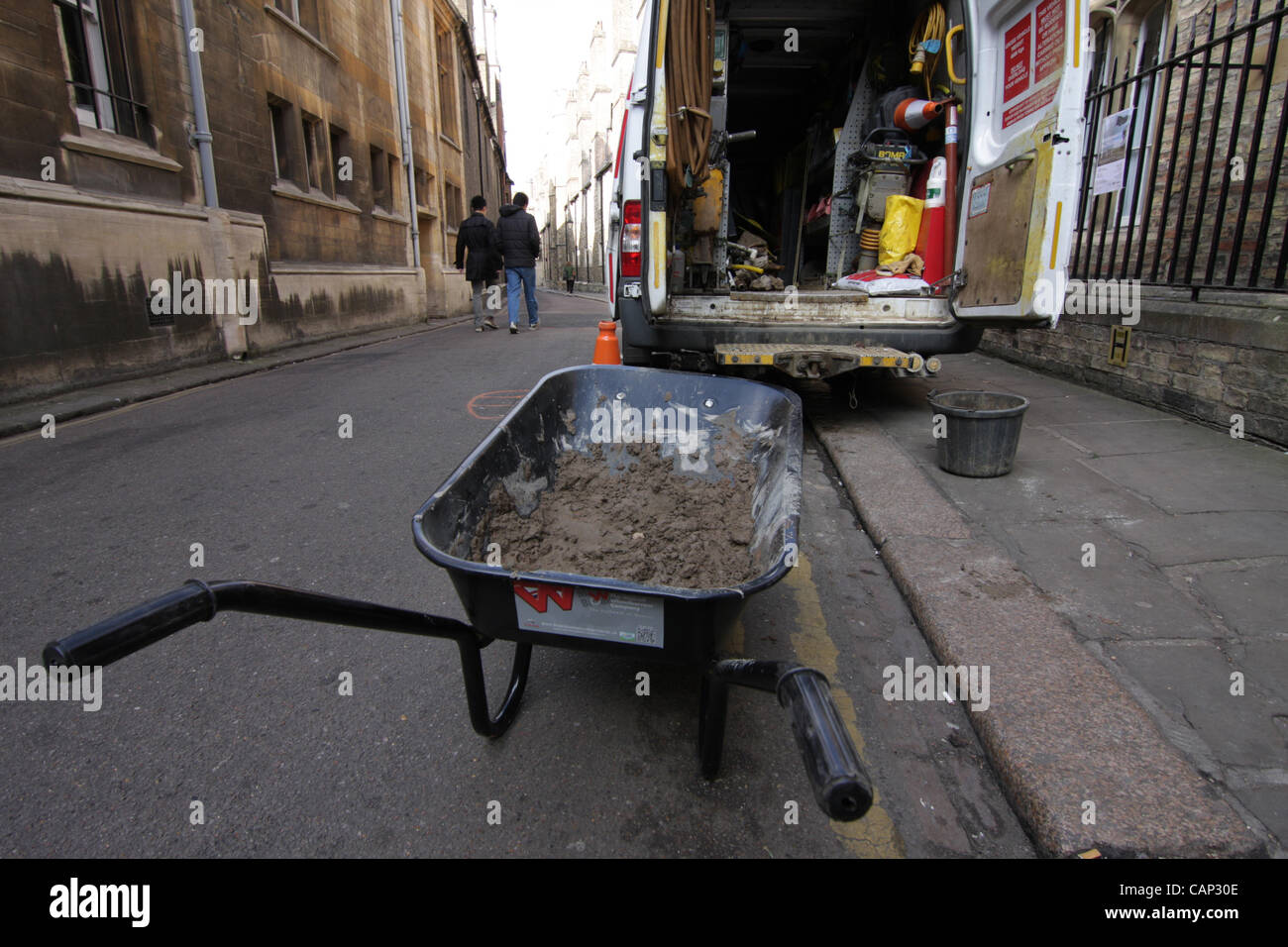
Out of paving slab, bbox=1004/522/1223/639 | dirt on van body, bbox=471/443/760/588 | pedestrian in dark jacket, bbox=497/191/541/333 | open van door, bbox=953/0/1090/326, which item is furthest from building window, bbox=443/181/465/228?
paving slab, bbox=1004/522/1223/639

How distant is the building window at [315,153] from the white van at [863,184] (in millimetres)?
8640

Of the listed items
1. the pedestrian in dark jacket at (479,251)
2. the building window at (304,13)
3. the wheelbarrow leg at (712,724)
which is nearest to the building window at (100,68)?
the building window at (304,13)

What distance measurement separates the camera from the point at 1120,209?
579 centimetres

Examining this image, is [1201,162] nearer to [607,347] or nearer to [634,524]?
[607,347]

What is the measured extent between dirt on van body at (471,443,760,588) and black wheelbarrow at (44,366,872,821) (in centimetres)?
9

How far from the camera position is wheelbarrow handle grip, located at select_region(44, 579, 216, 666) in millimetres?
1003

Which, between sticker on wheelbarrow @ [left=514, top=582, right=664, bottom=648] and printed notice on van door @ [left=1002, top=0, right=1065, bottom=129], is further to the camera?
printed notice on van door @ [left=1002, top=0, right=1065, bottom=129]

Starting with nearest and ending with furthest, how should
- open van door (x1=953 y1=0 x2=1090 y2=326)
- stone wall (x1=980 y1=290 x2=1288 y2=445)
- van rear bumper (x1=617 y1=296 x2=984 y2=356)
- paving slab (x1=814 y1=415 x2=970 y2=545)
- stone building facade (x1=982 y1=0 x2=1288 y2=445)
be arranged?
paving slab (x1=814 y1=415 x2=970 y2=545) → open van door (x1=953 y1=0 x2=1090 y2=326) → stone wall (x1=980 y1=290 x2=1288 y2=445) → stone building facade (x1=982 y1=0 x2=1288 y2=445) → van rear bumper (x1=617 y1=296 x2=984 y2=356)

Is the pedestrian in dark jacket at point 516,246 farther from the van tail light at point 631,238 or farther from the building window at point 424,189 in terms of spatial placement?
the van tail light at point 631,238

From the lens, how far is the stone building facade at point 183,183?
244 inches

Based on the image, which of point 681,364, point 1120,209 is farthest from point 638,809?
point 1120,209

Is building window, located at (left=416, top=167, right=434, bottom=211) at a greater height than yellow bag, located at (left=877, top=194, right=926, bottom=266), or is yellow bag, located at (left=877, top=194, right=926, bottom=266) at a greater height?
building window, located at (left=416, top=167, right=434, bottom=211)

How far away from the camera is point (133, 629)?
3.57 ft

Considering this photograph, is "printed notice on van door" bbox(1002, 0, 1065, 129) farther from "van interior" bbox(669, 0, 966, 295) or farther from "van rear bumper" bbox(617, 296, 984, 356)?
"van rear bumper" bbox(617, 296, 984, 356)
